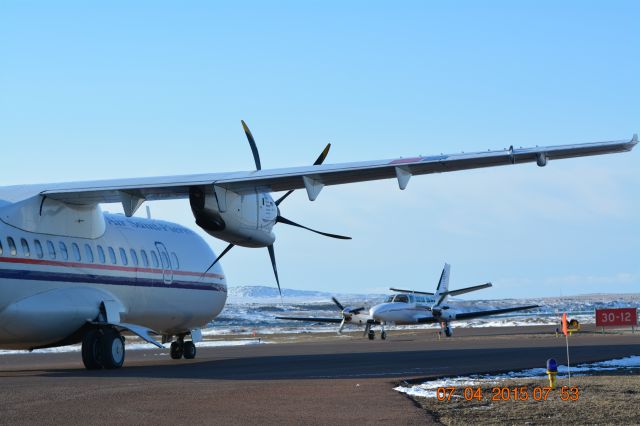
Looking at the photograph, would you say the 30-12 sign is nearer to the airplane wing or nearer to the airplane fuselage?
the airplane fuselage

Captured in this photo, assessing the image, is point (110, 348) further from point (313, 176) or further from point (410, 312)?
point (410, 312)

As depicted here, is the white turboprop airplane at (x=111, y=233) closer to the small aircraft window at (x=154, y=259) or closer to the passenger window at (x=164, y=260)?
the small aircraft window at (x=154, y=259)

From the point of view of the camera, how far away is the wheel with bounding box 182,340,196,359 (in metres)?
24.5

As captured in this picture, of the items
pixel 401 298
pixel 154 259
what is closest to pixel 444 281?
pixel 401 298

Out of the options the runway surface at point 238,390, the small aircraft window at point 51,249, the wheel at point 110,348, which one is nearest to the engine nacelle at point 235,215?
the runway surface at point 238,390

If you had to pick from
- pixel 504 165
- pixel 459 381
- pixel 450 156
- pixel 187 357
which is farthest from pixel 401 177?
pixel 187 357

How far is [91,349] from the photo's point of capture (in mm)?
18609

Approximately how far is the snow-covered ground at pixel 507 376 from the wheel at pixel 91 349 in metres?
7.52

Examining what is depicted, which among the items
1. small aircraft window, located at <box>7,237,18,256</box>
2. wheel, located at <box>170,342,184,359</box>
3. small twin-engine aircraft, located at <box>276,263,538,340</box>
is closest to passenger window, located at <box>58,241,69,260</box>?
small aircraft window, located at <box>7,237,18,256</box>

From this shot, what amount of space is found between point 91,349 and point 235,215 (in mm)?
4082

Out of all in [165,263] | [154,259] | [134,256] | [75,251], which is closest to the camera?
[75,251]

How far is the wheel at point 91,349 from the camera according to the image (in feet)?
61.1

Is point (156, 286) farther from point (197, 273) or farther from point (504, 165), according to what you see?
point (504, 165)

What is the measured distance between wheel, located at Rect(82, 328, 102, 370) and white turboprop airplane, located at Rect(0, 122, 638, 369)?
0.02 m
